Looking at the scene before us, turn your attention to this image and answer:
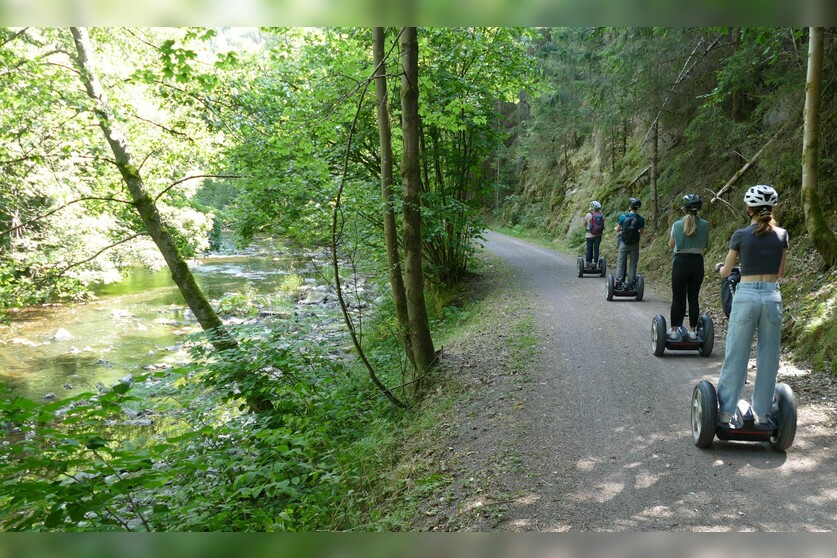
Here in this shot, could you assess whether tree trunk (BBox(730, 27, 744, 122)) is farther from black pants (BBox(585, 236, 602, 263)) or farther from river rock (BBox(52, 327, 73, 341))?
river rock (BBox(52, 327, 73, 341))

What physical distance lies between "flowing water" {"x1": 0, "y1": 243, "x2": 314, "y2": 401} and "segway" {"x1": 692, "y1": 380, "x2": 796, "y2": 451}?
7451mm

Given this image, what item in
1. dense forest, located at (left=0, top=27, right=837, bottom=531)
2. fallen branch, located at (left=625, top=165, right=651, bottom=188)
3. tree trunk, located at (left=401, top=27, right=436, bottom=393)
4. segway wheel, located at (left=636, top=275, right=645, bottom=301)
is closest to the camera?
dense forest, located at (left=0, top=27, right=837, bottom=531)

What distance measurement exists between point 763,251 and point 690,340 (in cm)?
353

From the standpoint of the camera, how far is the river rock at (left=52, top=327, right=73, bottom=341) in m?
16.8

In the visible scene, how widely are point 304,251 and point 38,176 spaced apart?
19.4ft

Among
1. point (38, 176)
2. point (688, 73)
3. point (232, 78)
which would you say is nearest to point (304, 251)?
point (232, 78)

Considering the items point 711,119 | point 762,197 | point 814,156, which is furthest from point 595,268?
point 762,197

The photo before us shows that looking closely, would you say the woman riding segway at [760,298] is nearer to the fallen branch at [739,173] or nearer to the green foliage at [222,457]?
the green foliage at [222,457]

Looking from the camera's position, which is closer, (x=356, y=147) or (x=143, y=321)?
(x=356, y=147)

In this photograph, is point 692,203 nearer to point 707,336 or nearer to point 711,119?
point 707,336

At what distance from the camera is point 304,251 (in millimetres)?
9531

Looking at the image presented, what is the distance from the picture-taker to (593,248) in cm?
1546

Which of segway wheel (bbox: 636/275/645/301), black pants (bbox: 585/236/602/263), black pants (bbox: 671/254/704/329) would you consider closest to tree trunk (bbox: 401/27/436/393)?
black pants (bbox: 671/254/704/329)
